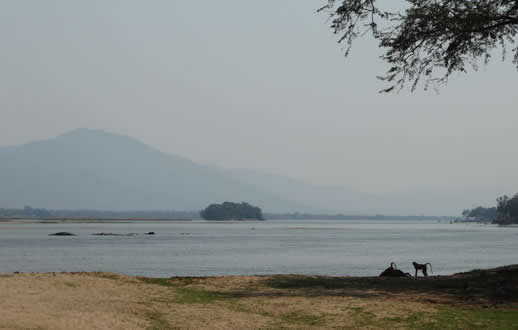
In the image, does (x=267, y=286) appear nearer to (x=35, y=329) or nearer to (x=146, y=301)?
(x=146, y=301)

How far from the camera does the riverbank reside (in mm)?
18469

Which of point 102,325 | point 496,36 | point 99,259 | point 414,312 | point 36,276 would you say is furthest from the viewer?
point 99,259

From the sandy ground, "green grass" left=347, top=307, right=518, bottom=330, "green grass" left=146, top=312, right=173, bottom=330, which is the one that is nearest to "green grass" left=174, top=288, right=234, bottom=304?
the sandy ground

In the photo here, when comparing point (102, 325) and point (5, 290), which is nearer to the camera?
point (102, 325)

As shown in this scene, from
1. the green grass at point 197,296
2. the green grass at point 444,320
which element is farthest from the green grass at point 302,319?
the green grass at point 197,296

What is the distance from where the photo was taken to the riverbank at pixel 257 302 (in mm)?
18469

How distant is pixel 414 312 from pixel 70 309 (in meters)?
9.80

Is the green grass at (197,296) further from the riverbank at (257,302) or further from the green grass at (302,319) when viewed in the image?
the green grass at (302,319)

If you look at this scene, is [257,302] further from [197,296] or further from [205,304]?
[197,296]

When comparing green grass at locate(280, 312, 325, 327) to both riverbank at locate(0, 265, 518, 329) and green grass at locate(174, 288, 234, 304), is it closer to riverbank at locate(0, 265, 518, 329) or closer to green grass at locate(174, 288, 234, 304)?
riverbank at locate(0, 265, 518, 329)

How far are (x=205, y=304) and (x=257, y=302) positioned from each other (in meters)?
1.70

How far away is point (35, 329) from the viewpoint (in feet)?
53.1

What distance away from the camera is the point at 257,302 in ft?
72.9

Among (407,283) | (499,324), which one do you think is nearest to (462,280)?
(407,283)
